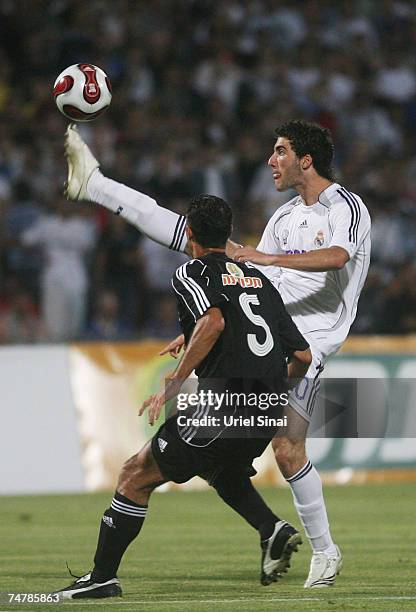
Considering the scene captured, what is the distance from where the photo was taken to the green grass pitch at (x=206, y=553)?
6.79m

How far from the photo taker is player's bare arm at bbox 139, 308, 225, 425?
21.6ft

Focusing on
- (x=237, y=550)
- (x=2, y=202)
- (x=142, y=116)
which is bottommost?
(x=237, y=550)

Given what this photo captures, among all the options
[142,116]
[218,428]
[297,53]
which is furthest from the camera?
[297,53]

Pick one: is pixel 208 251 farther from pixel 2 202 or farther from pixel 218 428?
pixel 2 202

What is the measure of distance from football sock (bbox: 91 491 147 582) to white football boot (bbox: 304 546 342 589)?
1132mm

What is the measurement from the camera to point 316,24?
63.4 feet

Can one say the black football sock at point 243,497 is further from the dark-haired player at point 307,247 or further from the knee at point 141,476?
the knee at point 141,476

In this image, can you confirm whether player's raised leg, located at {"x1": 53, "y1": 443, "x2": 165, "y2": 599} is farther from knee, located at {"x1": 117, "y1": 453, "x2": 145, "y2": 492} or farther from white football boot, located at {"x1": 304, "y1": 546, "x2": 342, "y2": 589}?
white football boot, located at {"x1": 304, "y1": 546, "x2": 342, "y2": 589}

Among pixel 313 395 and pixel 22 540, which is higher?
pixel 313 395

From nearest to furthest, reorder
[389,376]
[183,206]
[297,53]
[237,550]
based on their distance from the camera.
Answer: [237,550]
[389,376]
[183,206]
[297,53]

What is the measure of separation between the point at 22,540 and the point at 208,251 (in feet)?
12.7

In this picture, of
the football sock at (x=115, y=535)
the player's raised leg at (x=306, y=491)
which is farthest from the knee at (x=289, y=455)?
the football sock at (x=115, y=535)

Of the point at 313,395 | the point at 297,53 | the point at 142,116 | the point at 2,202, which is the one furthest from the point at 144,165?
the point at 313,395

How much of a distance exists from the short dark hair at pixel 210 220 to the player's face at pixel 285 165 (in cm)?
97
